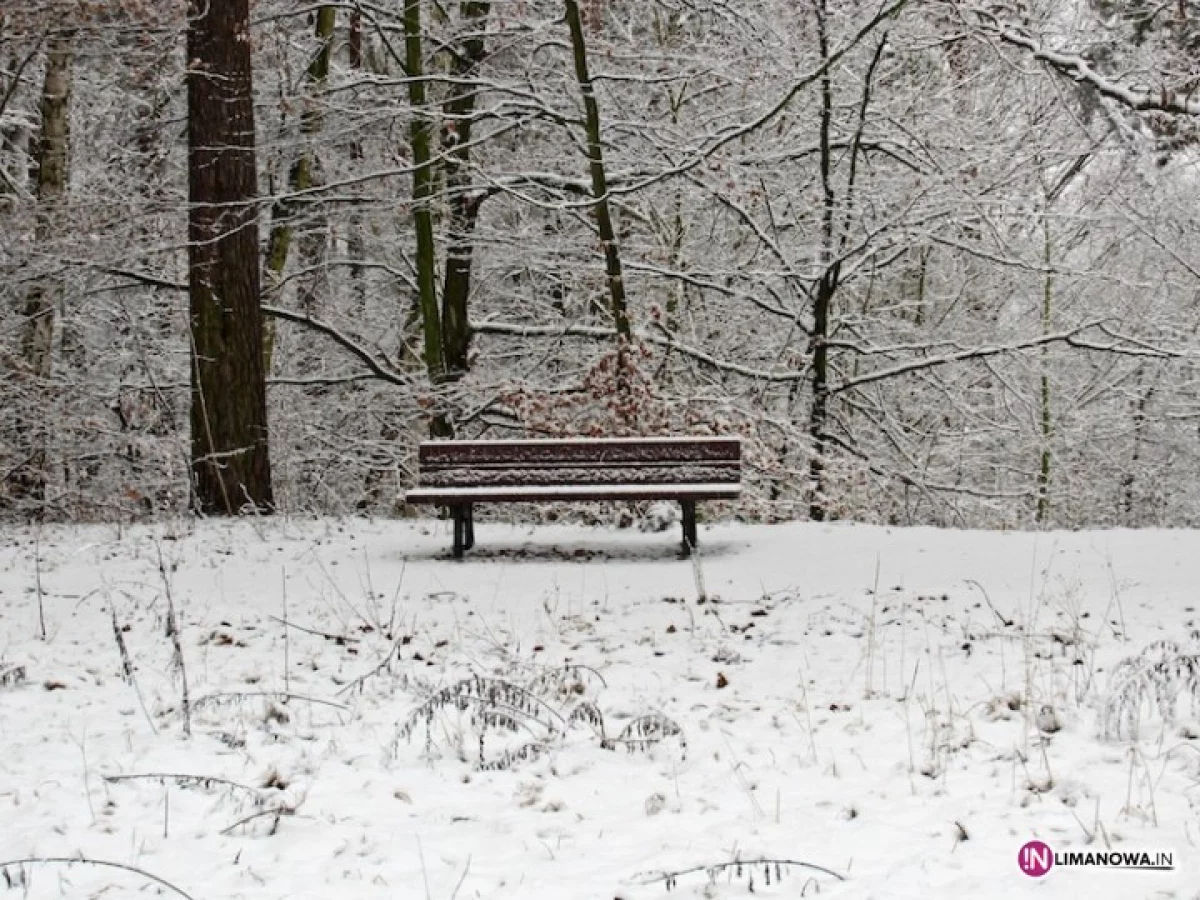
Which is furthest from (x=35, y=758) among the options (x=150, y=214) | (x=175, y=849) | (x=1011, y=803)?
(x=150, y=214)

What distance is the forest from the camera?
11266 mm

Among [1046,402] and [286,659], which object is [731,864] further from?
[1046,402]

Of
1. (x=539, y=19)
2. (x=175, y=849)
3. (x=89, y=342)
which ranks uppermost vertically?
(x=539, y=19)

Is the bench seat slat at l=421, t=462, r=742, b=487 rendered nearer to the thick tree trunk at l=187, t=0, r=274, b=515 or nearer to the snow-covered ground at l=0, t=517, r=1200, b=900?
the snow-covered ground at l=0, t=517, r=1200, b=900

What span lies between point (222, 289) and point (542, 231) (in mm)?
5348

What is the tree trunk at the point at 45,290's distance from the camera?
12266 mm

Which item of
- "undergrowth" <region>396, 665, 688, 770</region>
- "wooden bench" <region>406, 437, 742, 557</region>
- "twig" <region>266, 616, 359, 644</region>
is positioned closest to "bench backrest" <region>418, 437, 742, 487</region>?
"wooden bench" <region>406, 437, 742, 557</region>

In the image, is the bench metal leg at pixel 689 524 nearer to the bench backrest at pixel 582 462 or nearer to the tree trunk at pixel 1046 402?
the bench backrest at pixel 582 462

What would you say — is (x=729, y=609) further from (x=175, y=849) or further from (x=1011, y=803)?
(x=175, y=849)

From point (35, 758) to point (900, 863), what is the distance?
121 inches

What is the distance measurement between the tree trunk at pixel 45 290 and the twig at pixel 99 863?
9.29 metres

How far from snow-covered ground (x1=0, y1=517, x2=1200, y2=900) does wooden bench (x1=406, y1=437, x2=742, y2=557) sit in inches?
21.4

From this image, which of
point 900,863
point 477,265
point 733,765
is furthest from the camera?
point 477,265

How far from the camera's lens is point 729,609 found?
686cm
